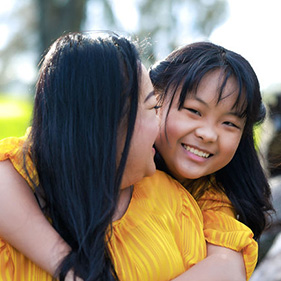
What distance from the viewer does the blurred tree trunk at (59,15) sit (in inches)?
569

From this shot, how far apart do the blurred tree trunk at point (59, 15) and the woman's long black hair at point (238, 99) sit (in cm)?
1240

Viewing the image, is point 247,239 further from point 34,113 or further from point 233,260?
point 34,113

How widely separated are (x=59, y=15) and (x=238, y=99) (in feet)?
46.9

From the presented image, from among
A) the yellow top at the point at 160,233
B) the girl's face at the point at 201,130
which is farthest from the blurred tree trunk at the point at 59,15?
the yellow top at the point at 160,233

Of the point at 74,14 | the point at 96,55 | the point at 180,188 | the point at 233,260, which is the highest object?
the point at 96,55

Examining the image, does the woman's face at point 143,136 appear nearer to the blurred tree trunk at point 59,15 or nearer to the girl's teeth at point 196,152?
the girl's teeth at point 196,152

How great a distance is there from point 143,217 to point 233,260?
41 centimetres

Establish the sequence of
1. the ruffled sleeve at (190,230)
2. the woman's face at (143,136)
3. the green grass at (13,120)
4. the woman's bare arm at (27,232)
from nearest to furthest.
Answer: the woman's bare arm at (27,232)
the woman's face at (143,136)
the ruffled sleeve at (190,230)
the green grass at (13,120)

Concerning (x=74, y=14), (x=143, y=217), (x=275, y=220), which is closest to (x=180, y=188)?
(x=143, y=217)

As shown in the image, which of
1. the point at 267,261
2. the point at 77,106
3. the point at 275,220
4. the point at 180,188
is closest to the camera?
the point at 77,106

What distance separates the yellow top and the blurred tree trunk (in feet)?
41.9

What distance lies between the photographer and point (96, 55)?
1.66 meters

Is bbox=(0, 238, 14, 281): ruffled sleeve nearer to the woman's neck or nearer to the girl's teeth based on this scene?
the woman's neck

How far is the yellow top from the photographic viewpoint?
1.70 metres
